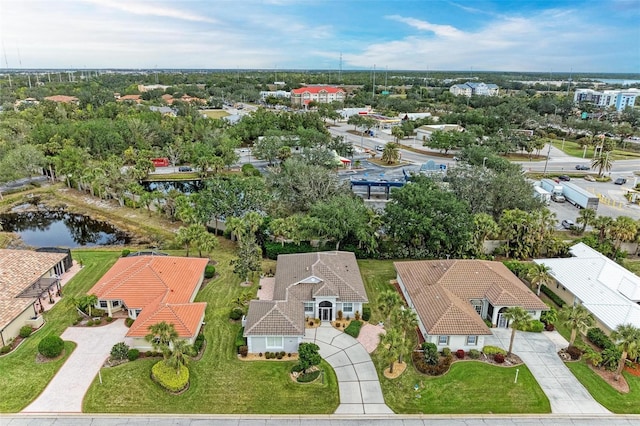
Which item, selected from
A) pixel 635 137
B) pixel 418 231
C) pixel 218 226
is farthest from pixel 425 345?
pixel 635 137

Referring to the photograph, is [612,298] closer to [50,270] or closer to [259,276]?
[259,276]

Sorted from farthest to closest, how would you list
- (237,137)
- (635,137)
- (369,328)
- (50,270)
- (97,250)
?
(635,137) → (237,137) → (97,250) → (50,270) → (369,328)

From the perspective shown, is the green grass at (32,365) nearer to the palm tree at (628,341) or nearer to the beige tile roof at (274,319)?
the beige tile roof at (274,319)

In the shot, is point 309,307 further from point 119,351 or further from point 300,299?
point 119,351

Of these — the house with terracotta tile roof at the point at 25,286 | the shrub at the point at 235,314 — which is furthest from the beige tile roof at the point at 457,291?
the house with terracotta tile roof at the point at 25,286

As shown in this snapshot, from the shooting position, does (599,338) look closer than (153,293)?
Yes

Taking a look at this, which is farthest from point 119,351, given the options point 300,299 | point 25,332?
point 300,299
